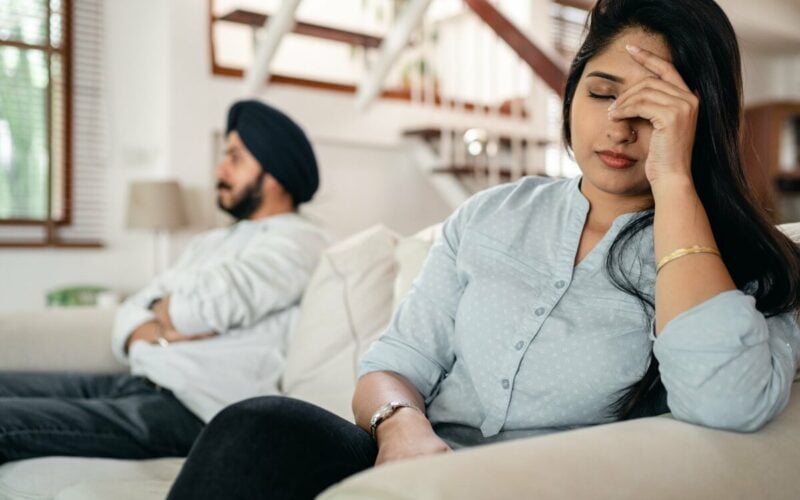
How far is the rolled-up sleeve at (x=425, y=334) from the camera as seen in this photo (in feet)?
4.09

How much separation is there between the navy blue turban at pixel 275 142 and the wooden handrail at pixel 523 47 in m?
1.45

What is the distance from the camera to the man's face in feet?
8.12

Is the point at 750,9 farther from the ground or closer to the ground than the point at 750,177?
farther from the ground

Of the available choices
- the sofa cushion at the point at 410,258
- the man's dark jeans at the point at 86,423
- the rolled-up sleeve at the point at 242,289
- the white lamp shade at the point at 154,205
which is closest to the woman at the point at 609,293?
the sofa cushion at the point at 410,258

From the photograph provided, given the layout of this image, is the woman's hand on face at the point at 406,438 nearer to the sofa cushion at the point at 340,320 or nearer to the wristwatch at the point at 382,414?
the wristwatch at the point at 382,414

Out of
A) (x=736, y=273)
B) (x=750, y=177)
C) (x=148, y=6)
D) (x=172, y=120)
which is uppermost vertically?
(x=148, y=6)

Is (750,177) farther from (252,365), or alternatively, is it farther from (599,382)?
(252,365)

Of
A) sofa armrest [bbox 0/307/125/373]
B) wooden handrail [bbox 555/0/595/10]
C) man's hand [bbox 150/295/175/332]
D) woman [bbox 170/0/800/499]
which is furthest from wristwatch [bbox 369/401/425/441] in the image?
wooden handrail [bbox 555/0/595/10]

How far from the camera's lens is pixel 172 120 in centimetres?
430

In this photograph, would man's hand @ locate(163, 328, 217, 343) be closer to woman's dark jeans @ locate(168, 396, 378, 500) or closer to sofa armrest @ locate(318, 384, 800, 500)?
woman's dark jeans @ locate(168, 396, 378, 500)

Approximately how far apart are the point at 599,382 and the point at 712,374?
19 centimetres

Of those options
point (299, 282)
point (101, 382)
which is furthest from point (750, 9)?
point (101, 382)

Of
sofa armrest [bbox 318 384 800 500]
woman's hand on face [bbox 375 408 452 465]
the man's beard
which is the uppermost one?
the man's beard

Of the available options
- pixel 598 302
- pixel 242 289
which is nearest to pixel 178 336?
pixel 242 289
